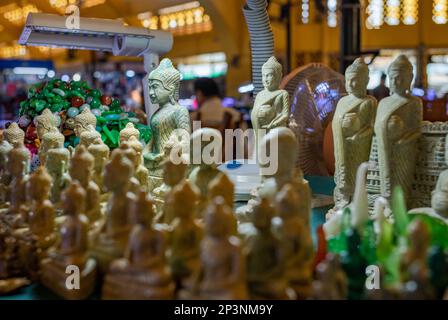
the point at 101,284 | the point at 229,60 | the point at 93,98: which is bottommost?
the point at 101,284

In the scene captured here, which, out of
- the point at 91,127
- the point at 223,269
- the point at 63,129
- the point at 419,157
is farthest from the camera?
the point at 63,129

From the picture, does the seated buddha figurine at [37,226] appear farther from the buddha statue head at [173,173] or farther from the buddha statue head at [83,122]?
the buddha statue head at [83,122]

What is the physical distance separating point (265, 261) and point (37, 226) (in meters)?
0.60

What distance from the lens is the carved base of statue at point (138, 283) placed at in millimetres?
1101

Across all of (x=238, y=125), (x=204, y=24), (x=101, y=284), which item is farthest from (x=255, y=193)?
(x=204, y=24)

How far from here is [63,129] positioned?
2.45m

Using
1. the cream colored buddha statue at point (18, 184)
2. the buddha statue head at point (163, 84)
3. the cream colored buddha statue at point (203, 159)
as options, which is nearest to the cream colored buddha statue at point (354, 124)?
the cream colored buddha statue at point (203, 159)

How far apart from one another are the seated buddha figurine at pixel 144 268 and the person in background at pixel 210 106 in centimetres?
334

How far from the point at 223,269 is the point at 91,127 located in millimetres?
1230

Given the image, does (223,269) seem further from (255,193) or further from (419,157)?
(419,157)

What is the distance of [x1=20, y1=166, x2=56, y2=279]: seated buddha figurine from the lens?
1.39 metres

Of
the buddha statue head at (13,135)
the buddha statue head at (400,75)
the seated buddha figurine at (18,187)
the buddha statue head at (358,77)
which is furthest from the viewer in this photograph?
the buddha statue head at (13,135)

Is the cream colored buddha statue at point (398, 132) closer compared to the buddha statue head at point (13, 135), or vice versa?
the cream colored buddha statue at point (398, 132)

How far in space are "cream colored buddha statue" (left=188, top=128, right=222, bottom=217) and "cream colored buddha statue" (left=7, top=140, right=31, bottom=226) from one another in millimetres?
428
